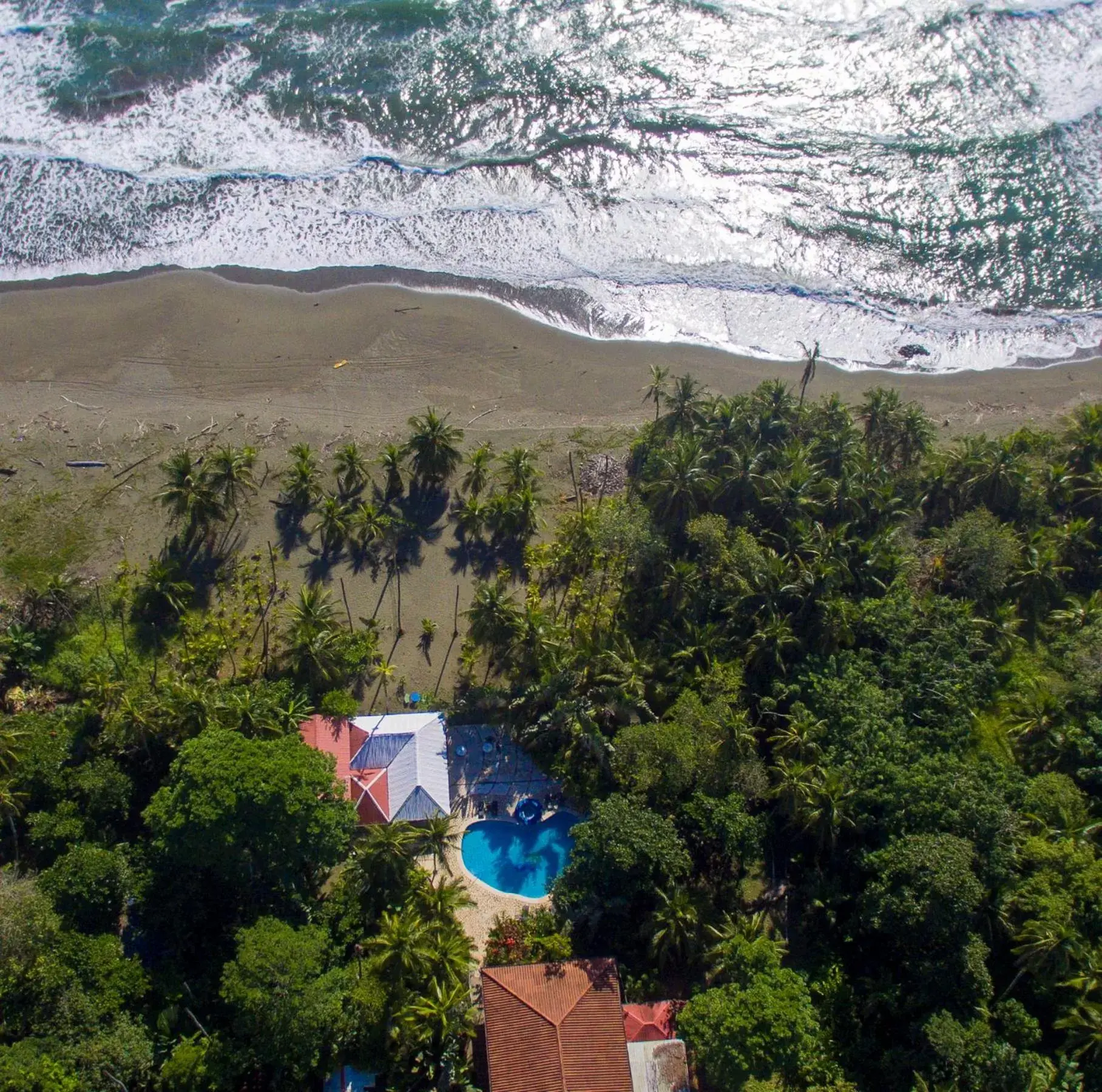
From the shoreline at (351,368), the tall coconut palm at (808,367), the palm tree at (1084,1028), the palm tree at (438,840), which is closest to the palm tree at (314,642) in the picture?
the palm tree at (438,840)

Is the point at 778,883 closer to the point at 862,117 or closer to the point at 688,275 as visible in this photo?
the point at 688,275

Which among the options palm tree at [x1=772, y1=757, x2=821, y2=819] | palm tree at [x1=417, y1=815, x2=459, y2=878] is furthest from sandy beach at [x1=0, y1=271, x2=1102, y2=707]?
palm tree at [x1=772, y1=757, x2=821, y2=819]

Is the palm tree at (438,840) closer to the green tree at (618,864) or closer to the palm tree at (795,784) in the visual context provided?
the green tree at (618,864)

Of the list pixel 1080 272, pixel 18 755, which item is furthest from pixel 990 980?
pixel 1080 272

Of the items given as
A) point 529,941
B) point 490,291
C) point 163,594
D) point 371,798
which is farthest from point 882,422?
point 163,594

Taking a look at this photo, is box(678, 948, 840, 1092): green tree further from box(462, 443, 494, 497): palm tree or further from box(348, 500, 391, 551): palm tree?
box(462, 443, 494, 497): palm tree
